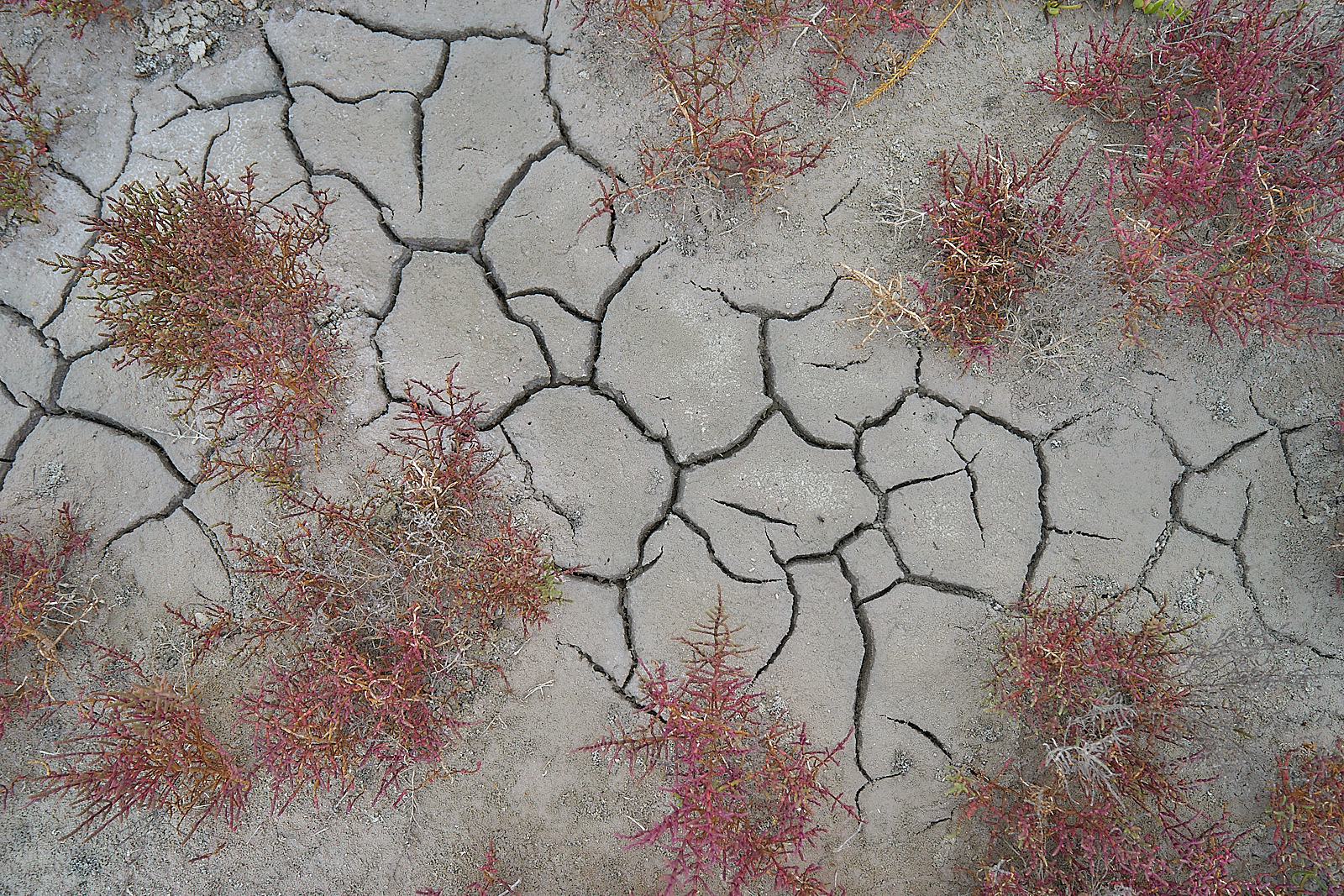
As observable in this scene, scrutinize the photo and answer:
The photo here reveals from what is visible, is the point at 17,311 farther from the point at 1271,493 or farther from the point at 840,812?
the point at 1271,493

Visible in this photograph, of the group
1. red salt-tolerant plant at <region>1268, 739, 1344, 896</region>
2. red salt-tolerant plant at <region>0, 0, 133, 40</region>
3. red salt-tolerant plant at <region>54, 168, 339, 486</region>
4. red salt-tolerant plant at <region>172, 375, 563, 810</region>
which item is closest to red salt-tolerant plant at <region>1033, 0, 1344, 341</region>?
red salt-tolerant plant at <region>1268, 739, 1344, 896</region>

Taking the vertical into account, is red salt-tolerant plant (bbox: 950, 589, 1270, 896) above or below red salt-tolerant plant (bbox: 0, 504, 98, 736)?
above

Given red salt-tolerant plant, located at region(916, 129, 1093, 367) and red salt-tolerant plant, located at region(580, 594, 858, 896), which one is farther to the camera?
red salt-tolerant plant, located at region(916, 129, 1093, 367)

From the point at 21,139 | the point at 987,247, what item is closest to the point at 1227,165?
the point at 987,247

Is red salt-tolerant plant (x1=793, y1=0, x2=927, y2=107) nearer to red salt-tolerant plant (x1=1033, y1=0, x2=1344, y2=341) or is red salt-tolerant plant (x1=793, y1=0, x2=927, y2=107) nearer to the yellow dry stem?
the yellow dry stem

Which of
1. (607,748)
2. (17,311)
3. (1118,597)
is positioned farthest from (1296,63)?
(17,311)

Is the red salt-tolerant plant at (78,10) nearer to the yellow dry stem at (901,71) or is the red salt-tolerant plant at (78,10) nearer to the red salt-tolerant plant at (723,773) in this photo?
the yellow dry stem at (901,71)

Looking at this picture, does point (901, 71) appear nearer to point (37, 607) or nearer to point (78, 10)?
point (78, 10)
